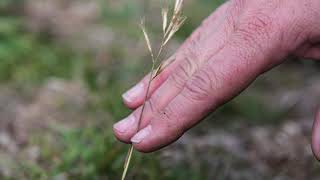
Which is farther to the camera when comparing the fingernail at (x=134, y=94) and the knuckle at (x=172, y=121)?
the fingernail at (x=134, y=94)

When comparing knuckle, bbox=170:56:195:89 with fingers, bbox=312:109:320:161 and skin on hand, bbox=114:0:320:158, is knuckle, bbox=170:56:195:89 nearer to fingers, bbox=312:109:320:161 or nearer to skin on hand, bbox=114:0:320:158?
skin on hand, bbox=114:0:320:158

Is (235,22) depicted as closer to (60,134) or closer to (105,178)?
(105,178)

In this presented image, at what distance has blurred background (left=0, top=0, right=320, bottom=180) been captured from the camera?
2.66 m

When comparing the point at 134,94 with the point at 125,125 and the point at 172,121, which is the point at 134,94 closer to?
the point at 125,125

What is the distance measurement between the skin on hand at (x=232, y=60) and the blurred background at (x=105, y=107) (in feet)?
2.38

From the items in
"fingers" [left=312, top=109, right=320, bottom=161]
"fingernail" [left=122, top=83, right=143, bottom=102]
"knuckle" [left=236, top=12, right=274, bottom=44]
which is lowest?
"fingers" [left=312, top=109, right=320, bottom=161]

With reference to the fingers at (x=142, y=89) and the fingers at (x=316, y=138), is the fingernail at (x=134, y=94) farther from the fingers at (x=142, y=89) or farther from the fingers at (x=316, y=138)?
the fingers at (x=316, y=138)

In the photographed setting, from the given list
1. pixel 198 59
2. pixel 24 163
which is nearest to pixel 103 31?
pixel 24 163

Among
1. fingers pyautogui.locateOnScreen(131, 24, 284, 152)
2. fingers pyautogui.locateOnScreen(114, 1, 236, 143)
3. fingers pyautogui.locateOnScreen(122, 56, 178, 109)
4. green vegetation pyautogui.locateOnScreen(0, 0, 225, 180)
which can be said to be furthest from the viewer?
green vegetation pyautogui.locateOnScreen(0, 0, 225, 180)

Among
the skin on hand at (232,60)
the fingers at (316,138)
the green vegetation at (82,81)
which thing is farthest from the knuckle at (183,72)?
the green vegetation at (82,81)

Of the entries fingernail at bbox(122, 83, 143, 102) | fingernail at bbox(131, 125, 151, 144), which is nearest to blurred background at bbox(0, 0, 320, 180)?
fingernail at bbox(122, 83, 143, 102)

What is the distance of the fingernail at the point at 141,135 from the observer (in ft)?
6.00

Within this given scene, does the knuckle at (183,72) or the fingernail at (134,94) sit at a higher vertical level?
the knuckle at (183,72)

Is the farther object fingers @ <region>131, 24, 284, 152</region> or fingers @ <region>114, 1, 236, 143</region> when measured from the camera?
fingers @ <region>114, 1, 236, 143</region>
